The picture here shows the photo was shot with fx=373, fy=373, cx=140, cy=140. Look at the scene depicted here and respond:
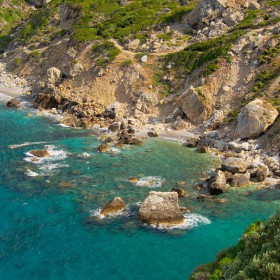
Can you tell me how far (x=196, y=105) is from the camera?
67.2 metres

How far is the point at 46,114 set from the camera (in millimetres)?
78375

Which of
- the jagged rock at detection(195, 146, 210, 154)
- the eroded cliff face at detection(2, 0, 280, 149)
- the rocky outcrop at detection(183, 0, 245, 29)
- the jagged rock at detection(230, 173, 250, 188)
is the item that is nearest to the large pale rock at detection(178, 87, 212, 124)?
the eroded cliff face at detection(2, 0, 280, 149)

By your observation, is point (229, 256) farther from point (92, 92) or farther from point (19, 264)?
point (92, 92)

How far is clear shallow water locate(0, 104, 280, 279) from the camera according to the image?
29.9m

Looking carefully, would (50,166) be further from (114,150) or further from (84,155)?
(114,150)

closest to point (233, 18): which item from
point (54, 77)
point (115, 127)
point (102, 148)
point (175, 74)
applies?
point (175, 74)

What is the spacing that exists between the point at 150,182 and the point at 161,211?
388 inches

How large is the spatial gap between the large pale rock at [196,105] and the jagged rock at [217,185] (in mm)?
24267

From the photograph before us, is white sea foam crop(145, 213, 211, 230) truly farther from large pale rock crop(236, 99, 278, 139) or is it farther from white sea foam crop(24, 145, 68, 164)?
large pale rock crop(236, 99, 278, 139)

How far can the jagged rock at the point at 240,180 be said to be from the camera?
44.6 metres

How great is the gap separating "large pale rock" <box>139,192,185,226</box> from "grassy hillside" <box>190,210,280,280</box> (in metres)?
11.4

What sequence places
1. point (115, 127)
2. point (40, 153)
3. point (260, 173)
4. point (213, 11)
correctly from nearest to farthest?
1. point (260, 173)
2. point (40, 153)
3. point (115, 127)
4. point (213, 11)

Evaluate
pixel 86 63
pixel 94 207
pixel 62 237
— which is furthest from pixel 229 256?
pixel 86 63

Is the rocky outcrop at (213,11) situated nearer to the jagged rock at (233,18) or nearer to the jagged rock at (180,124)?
the jagged rock at (233,18)
